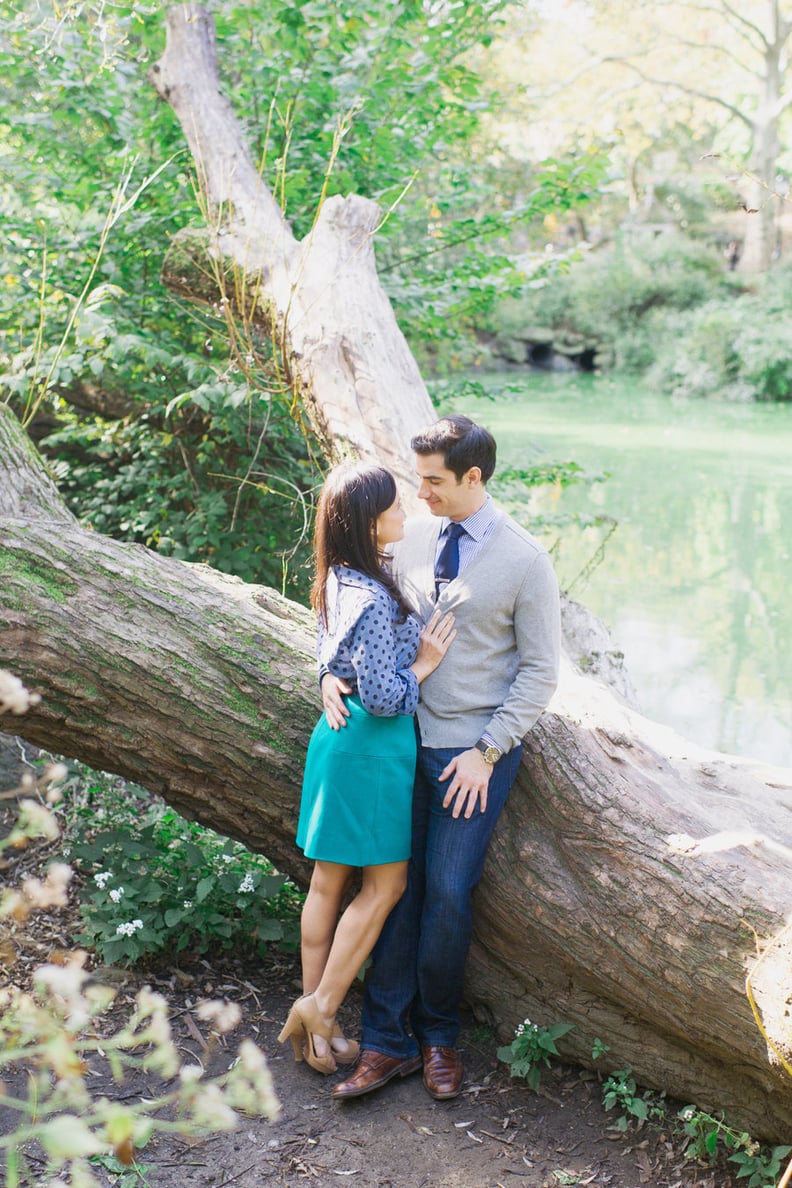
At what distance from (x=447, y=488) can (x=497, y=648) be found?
1.48 feet

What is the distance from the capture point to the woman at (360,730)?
272 cm

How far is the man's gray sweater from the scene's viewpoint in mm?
2805

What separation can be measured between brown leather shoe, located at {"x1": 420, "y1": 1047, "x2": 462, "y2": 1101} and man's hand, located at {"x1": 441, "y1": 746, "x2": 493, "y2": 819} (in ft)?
2.36

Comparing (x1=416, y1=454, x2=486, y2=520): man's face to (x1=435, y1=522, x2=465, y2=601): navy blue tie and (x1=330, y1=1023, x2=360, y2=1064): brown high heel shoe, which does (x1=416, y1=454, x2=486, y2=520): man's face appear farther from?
(x1=330, y1=1023, x2=360, y2=1064): brown high heel shoe

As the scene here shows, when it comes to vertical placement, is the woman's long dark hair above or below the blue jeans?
above

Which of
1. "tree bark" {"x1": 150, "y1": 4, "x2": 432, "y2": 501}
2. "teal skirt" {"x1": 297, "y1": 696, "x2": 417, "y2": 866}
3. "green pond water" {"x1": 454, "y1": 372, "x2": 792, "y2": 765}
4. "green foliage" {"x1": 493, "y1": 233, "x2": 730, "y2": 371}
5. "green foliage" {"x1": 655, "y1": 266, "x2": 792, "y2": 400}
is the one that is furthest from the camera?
"green foliage" {"x1": 493, "y1": 233, "x2": 730, "y2": 371}

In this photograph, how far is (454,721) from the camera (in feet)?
9.44

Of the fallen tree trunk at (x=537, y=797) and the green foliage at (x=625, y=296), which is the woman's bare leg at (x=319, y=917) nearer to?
the fallen tree trunk at (x=537, y=797)

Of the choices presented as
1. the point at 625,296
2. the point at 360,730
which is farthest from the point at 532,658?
the point at 625,296

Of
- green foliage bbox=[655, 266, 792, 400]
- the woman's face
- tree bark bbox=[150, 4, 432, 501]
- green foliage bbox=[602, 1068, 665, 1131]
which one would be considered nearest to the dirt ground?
green foliage bbox=[602, 1068, 665, 1131]

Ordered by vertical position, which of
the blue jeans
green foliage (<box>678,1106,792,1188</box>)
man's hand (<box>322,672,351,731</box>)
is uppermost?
man's hand (<box>322,672,351,731</box>)

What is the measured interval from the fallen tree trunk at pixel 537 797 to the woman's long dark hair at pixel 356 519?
0.55 meters

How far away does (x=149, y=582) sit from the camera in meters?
3.29

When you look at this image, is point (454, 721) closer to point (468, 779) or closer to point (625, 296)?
point (468, 779)
